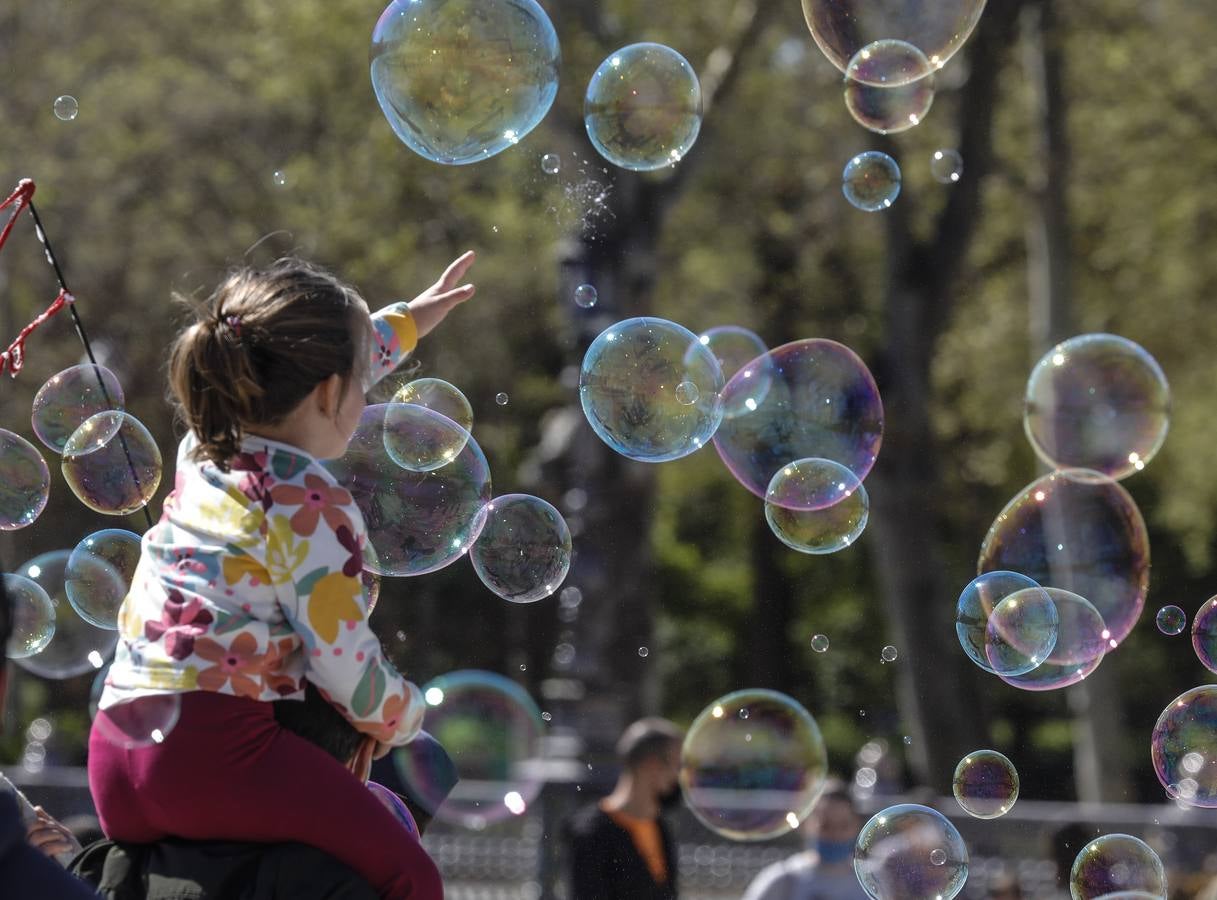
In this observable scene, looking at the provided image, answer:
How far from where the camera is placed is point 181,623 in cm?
216

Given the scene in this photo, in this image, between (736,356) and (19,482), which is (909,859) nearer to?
(736,356)

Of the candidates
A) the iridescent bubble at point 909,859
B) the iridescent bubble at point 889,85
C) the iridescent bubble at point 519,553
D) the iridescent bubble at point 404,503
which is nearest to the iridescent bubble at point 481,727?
the iridescent bubble at point 519,553

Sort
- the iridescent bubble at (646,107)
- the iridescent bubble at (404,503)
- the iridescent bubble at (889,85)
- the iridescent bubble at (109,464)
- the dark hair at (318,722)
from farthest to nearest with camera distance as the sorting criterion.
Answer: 1. the iridescent bubble at (889,85)
2. the iridescent bubble at (646,107)
3. the iridescent bubble at (109,464)
4. the iridescent bubble at (404,503)
5. the dark hair at (318,722)

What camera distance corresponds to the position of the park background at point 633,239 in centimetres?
1114

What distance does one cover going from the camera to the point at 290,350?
7.51 ft

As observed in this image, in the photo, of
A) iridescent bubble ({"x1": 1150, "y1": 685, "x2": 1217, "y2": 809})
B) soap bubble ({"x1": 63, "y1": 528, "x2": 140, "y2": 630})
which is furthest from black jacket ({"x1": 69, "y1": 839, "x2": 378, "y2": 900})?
iridescent bubble ({"x1": 1150, "y1": 685, "x2": 1217, "y2": 809})

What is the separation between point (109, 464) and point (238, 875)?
2.30 m

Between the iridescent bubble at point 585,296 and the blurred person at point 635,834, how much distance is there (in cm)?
440

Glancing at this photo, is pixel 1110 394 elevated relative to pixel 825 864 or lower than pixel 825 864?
elevated


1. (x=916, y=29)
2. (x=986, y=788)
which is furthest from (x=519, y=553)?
(x=916, y=29)

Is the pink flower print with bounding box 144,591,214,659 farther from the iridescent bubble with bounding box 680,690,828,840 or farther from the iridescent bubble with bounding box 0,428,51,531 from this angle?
the iridescent bubble with bounding box 680,690,828,840

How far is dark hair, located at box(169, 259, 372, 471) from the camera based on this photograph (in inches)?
89.6

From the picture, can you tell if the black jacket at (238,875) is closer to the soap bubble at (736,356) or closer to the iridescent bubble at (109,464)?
the iridescent bubble at (109,464)

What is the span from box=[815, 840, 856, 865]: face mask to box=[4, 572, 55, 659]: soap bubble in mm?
2514
